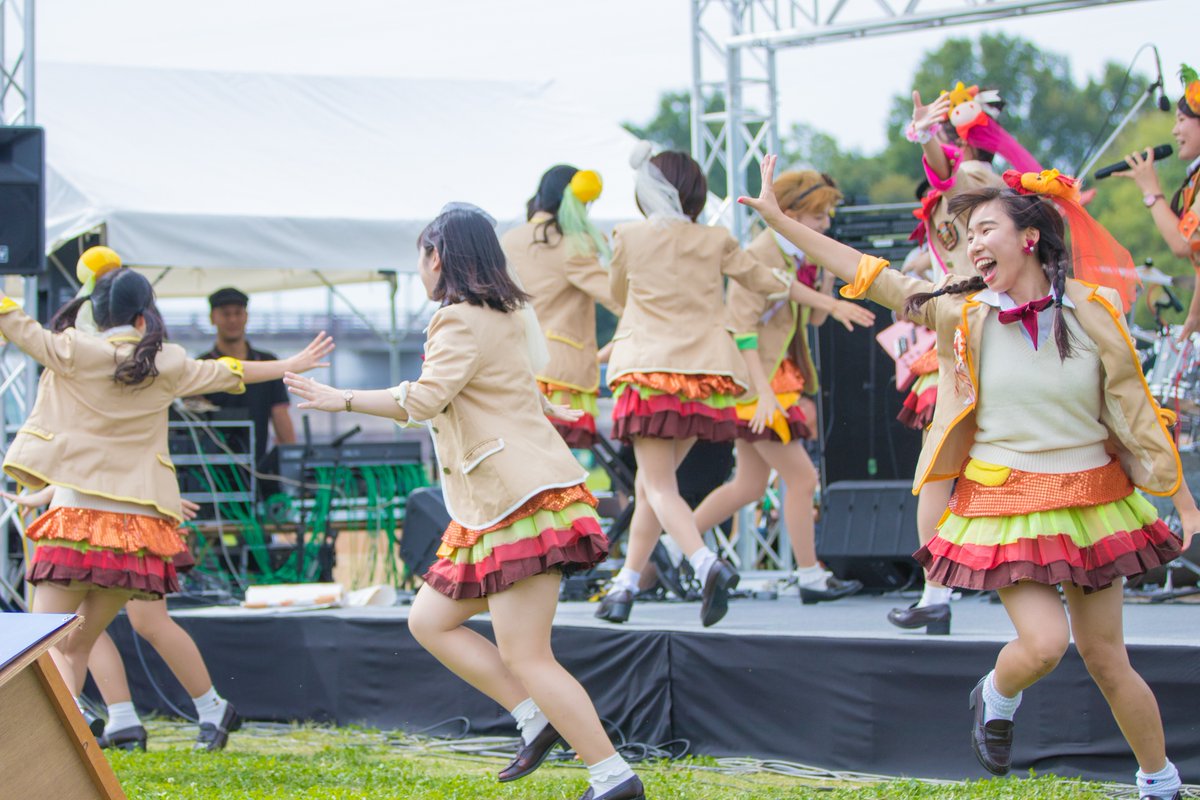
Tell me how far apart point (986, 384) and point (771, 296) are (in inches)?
77.9

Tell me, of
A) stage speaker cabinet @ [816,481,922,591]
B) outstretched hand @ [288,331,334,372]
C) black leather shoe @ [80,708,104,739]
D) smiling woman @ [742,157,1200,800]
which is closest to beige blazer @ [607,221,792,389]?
outstretched hand @ [288,331,334,372]

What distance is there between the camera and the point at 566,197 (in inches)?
213

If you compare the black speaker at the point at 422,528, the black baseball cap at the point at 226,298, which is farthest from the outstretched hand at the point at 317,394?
the black baseball cap at the point at 226,298

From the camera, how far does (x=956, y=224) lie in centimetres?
437

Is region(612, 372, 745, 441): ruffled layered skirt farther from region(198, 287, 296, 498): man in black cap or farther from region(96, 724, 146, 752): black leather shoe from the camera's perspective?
region(198, 287, 296, 498): man in black cap

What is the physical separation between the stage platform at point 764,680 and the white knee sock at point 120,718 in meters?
0.85

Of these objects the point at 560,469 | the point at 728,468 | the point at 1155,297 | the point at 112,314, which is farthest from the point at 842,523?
the point at 112,314

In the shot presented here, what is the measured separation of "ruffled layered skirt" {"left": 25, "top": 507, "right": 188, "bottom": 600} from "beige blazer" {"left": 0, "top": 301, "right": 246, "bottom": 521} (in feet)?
0.30

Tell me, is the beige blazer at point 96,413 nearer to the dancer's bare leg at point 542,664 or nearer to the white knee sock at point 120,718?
the white knee sock at point 120,718

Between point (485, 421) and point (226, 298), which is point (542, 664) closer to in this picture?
point (485, 421)

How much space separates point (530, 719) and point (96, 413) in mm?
2018

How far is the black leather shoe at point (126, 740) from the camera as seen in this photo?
16.7 ft

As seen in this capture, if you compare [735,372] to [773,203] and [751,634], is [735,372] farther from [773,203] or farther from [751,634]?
[773,203]

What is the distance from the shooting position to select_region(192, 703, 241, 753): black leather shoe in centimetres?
511
